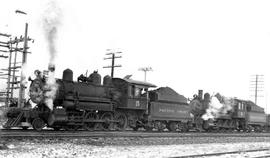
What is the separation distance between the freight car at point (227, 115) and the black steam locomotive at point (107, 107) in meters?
0.08

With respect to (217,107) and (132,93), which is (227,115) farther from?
(132,93)

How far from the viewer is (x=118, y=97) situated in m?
20.4

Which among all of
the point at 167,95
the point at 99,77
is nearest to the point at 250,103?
the point at 167,95

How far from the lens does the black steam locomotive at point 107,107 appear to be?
16.9 meters

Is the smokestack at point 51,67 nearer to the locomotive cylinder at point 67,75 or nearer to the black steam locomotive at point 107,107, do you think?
the black steam locomotive at point 107,107

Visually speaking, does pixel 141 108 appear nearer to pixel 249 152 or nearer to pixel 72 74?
pixel 72 74

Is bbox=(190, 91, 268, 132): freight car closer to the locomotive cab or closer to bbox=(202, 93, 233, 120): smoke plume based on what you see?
bbox=(202, 93, 233, 120): smoke plume

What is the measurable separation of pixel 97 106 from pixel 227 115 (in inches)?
542

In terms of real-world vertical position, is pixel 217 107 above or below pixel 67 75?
below

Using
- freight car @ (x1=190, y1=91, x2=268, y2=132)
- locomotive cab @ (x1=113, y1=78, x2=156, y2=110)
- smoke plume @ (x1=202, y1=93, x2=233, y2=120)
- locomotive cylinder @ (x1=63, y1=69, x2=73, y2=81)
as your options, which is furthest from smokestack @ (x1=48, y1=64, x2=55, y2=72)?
smoke plume @ (x1=202, y1=93, x2=233, y2=120)

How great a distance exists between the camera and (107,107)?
19.3 meters

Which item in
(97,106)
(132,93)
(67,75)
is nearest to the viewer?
(67,75)

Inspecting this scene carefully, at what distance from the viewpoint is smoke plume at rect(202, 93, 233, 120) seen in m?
27.5

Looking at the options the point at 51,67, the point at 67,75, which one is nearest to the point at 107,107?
the point at 67,75
